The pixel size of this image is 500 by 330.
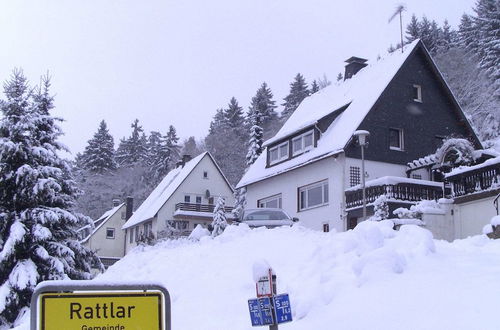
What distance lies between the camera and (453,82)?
2203 inches

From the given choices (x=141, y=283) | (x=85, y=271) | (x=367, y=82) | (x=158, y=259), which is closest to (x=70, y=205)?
(x=85, y=271)

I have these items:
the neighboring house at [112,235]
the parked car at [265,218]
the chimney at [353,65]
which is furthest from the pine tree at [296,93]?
the parked car at [265,218]

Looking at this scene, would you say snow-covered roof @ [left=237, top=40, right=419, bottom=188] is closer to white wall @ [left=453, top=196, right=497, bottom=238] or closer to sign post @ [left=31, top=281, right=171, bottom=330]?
white wall @ [left=453, top=196, right=497, bottom=238]

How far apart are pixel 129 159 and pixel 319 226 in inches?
2615

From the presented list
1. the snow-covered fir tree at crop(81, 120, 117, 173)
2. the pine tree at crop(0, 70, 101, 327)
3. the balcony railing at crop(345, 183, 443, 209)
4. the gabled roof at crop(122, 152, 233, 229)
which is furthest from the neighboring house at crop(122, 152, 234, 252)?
the snow-covered fir tree at crop(81, 120, 117, 173)

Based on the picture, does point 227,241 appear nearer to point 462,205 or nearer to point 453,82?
point 462,205

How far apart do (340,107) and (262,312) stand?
995 inches

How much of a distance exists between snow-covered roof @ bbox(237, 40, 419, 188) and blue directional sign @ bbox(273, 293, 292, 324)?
20.9 metres

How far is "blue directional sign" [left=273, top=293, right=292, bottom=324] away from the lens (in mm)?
6469

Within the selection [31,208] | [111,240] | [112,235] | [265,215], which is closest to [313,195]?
[265,215]

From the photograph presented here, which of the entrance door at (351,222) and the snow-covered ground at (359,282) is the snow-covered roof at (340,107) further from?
the snow-covered ground at (359,282)

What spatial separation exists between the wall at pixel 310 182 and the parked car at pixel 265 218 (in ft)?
12.7

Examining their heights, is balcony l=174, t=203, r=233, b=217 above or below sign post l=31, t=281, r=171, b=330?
above

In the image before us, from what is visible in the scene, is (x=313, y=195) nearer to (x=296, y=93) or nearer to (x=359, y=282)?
(x=359, y=282)
